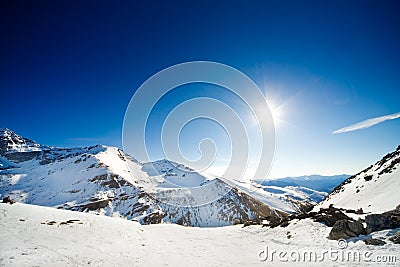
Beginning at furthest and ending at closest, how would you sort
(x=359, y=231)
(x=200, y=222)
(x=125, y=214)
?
(x=200, y=222) < (x=125, y=214) < (x=359, y=231)

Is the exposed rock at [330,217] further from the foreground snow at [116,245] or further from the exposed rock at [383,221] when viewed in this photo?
the exposed rock at [383,221]

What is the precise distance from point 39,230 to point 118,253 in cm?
805

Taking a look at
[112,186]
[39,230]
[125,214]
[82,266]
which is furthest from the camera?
Result: [112,186]

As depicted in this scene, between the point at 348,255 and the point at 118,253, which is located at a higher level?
the point at 348,255

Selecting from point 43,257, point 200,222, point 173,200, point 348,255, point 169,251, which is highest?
point 348,255

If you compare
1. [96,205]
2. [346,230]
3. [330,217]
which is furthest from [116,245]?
[96,205]

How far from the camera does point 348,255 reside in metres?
13.2

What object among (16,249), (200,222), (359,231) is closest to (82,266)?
(16,249)

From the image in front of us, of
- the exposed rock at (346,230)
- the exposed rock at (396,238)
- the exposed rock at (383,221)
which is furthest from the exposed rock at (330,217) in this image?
the exposed rock at (396,238)

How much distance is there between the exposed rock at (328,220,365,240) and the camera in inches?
627

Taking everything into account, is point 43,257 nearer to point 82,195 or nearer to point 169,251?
point 169,251

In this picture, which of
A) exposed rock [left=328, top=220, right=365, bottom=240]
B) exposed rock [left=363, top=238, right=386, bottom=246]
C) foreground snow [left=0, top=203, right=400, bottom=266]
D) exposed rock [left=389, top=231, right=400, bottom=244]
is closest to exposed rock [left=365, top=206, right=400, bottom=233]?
exposed rock [left=328, top=220, right=365, bottom=240]

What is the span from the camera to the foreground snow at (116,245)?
532 inches

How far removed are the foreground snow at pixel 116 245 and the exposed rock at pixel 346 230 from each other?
2.63 ft
